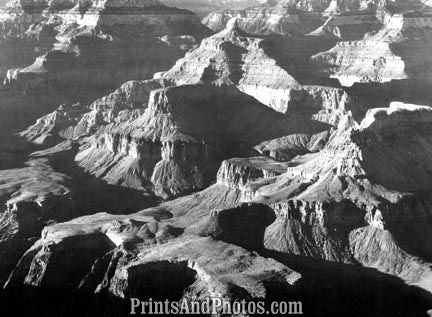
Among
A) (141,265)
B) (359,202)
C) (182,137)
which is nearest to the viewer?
(141,265)

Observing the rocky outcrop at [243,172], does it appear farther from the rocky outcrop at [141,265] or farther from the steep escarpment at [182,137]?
the rocky outcrop at [141,265]

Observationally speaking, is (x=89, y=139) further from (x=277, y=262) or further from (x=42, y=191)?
(x=277, y=262)

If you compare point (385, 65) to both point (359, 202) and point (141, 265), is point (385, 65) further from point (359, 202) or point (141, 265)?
point (141, 265)

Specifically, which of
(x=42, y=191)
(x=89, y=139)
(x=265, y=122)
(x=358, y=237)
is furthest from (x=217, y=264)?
→ (x=89, y=139)

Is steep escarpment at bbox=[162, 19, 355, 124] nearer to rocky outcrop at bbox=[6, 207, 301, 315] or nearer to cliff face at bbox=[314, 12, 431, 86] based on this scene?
cliff face at bbox=[314, 12, 431, 86]

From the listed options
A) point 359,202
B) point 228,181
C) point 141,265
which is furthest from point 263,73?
point 141,265

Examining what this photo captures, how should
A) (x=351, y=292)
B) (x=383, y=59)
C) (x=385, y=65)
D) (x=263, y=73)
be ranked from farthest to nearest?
(x=383, y=59), (x=385, y=65), (x=263, y=73), (x=351, y=292)

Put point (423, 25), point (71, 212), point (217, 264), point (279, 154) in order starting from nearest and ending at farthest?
point (217, 264) < point (71, 212) < point (279, 154) < point (423, 25)

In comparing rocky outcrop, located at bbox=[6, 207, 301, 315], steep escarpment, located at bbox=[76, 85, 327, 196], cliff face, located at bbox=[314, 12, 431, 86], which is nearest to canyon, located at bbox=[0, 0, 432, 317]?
rocky outcrop, located at bbox=[6, 207, 301, 315]

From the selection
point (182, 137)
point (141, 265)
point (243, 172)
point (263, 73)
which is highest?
point (263, 73)
